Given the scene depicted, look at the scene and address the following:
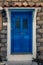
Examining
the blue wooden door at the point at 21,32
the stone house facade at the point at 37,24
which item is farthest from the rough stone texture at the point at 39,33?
the blue wooden door at the point at 21,32

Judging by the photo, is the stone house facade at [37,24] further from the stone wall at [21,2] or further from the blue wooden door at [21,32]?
the blue wooden door at [21,32]

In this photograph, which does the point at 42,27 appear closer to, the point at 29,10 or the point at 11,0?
the point at 29,10

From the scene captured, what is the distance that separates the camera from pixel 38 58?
28.5 ft

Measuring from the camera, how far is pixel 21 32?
348 inches

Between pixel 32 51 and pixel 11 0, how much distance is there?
2102mm

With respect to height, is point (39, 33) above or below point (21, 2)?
below

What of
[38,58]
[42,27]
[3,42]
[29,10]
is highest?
[29,10]

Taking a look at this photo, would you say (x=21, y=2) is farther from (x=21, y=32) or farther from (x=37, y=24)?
(x=21, y=32)

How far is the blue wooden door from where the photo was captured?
8820mm

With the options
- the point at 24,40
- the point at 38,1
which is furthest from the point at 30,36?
the point at 38,1

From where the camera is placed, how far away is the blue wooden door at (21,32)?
8.82m

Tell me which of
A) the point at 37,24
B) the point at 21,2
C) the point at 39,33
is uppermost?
the point at 21,2

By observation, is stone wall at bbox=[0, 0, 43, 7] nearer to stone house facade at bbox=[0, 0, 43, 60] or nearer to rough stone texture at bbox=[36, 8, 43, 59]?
stone house facade at bbox=[0, 0, 43, 60]

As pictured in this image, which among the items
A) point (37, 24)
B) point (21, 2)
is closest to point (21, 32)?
point (37, 24)
